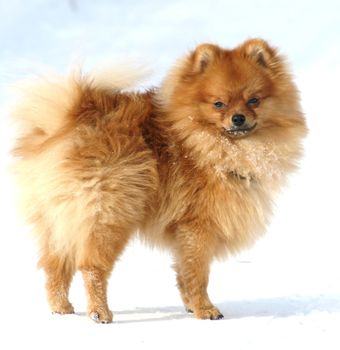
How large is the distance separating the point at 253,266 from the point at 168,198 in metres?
3.49

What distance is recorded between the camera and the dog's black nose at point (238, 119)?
16.8 feet

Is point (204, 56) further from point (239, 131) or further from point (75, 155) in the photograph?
point (75, 155)

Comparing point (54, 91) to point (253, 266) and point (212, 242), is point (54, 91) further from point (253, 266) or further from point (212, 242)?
point (253, 266)

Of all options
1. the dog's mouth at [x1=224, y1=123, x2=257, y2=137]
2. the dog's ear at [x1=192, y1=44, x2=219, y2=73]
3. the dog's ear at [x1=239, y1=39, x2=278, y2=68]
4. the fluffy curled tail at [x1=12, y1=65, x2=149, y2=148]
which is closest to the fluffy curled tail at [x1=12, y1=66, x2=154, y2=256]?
the fluffy curled tail at [x1=12, y1=65, x2=149, y2=148]

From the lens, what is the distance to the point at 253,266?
8.30 m

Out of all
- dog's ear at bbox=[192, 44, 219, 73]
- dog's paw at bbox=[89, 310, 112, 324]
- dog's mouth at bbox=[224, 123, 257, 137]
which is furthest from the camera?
dog's ear at bbox=[192, 44, 219, 73]

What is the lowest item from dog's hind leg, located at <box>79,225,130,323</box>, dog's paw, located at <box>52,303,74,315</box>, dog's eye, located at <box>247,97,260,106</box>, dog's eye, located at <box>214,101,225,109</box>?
dog's paw, located at <box>52,303,74,315</box>

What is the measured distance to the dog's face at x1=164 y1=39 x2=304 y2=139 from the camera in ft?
17.3

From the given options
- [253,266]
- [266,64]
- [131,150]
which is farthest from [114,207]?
[253,266]

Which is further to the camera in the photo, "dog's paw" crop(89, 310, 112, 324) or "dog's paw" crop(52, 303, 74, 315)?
"dog's paw" crop(52, 303, 74, 315)

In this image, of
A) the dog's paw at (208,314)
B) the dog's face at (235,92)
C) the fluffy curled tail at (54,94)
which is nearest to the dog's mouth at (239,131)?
the dog's face at (235,92)

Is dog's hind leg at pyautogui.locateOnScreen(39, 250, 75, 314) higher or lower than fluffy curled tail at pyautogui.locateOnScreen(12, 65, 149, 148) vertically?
lower

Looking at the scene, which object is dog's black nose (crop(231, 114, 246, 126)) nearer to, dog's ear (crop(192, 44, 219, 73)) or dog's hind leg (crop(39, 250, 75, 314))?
dog's ear (crop(192, 44, 219, 73))

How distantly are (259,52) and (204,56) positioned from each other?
0.58 metres
